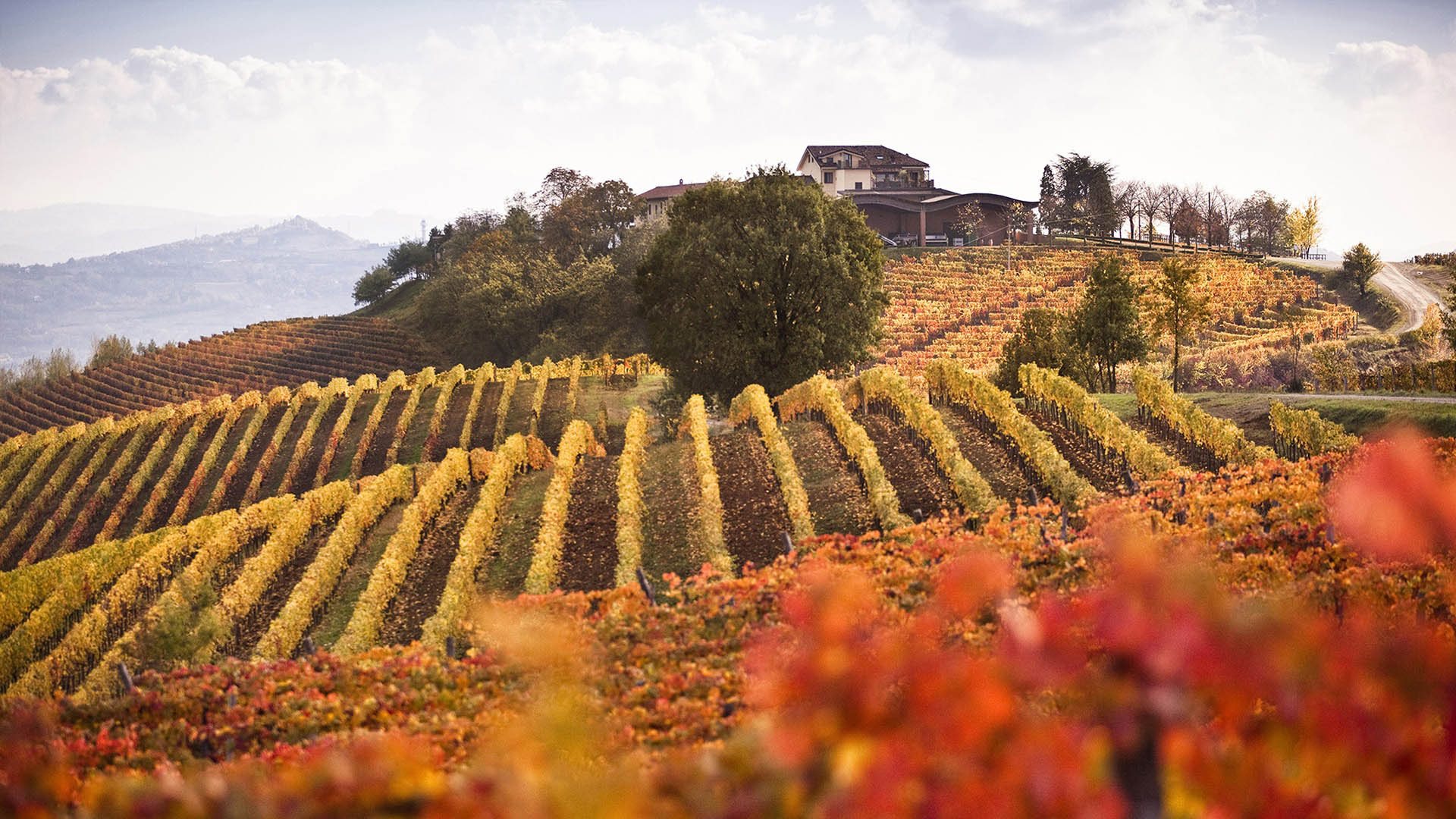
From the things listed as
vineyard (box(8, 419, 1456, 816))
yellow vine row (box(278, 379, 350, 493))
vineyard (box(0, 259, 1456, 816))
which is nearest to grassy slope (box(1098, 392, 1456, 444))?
vineyard (box(0, 259, 1456, 816))

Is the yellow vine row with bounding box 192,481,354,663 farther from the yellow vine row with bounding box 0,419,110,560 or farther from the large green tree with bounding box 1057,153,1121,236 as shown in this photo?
the large green tree with bounding box 1057,153,1121,236

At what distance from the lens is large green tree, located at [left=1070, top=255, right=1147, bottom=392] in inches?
1625

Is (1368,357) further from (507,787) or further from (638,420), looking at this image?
(507,787)

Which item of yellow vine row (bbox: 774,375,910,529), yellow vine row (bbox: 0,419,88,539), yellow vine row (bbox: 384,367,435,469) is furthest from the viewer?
yellow vine row (bbox: 0,419,88,539)

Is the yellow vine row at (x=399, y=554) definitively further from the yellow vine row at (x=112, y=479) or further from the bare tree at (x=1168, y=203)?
the bare tree at (x=1168, y=203)

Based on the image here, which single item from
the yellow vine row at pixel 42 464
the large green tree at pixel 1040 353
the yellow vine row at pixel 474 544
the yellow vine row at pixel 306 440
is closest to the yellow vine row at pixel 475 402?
the yellow vine row at pixel 306 440

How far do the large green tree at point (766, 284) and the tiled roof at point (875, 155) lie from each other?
75.5 meters

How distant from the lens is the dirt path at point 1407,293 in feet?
219

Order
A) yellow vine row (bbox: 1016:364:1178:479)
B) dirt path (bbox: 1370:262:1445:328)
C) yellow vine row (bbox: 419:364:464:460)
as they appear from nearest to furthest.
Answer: yellow vine row (bbox: 1016:364:1178:479) → yellow vine row (bbox: 419:364:464:460) → dirt path (bbox: 1370:262:1445:328)

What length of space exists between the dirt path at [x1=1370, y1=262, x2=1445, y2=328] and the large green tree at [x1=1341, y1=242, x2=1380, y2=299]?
1331mm

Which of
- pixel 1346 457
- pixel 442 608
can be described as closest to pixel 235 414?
pixel 442 608

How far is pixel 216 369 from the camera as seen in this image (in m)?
82.0

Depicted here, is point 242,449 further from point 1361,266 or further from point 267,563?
point 1361,266

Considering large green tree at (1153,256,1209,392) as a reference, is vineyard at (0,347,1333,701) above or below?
below
